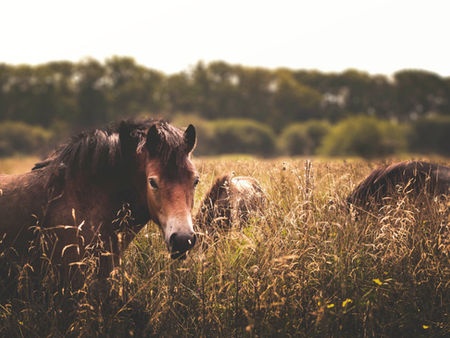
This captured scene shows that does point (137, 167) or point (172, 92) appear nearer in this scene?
point (137, 167)

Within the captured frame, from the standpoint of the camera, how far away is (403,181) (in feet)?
16.4

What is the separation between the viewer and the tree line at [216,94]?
198 feet

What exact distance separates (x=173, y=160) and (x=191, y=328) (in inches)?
52.4

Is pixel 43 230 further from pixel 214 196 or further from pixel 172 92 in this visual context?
pixel 172 92

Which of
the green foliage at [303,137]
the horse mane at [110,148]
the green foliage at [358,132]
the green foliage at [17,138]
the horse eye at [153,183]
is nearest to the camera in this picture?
the horse eye at [153,183]

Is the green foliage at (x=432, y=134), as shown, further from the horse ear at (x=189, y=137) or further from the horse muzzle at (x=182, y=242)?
the horse muzzle at (x=182, y=242)

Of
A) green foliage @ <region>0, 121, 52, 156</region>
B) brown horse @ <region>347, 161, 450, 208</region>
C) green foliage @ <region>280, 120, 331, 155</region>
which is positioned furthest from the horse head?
green foliage @ <region>280, 120, 331, 155</region>

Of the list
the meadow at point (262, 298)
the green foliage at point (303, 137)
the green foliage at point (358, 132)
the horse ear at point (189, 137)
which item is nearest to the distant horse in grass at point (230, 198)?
the meadow at point (262, 298)

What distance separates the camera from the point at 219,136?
232 ft

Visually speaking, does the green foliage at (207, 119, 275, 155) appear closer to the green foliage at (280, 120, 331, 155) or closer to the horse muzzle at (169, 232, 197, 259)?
the green foliage at (280, 120, 331, 155)

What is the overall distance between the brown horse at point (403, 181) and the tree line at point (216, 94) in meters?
45.9

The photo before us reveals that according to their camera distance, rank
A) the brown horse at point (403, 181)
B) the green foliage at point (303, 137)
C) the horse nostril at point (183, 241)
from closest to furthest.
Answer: the horse nostril at point (183, 241) → the brown horse at point (403, 181) → the green foliage at point (303, 137)

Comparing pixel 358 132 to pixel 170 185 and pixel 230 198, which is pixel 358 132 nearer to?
pixel 230 198

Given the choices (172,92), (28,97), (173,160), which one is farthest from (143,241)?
(172,92)
